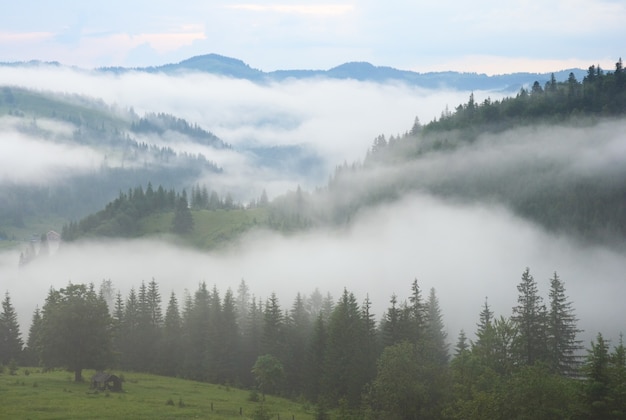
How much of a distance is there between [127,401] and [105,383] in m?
8.65

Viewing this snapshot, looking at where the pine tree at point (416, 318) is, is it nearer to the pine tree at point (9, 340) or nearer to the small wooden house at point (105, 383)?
the small wooden house at point (105, 383)

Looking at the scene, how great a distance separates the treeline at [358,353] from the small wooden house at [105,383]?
6.68 meters

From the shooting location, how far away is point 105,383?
7769cm

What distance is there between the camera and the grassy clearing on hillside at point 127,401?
6238 cm

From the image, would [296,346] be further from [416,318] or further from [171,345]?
[416,318]

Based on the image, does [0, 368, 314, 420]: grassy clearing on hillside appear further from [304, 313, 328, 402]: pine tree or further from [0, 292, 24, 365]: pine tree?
[0, 292, 24, 365]: pine tree

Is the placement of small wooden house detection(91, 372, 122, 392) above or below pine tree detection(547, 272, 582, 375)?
below

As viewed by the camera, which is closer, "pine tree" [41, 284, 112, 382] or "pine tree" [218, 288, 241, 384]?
"pine tree" [41, 284, 112, 382]

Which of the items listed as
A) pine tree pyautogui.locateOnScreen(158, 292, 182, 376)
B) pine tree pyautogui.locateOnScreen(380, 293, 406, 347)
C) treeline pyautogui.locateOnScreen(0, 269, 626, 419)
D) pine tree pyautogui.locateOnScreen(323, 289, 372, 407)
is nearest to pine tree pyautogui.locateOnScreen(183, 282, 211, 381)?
treeline pyautogui.locateOnScreen(0, 269, 626, 419)

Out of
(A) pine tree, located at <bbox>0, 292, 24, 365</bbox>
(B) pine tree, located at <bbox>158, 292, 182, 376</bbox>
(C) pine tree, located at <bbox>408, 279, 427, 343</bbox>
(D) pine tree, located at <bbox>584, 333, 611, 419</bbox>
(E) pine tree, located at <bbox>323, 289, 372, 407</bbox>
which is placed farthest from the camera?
(A) pine tree, located at <bbox>0, 292, 24, 365</bbox>

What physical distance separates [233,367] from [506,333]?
53132 mm

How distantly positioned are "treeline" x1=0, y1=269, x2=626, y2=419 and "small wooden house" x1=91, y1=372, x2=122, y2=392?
6676 millimetres

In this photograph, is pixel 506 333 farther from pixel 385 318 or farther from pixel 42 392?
pixel 42 392

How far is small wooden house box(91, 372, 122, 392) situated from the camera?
255 feet
